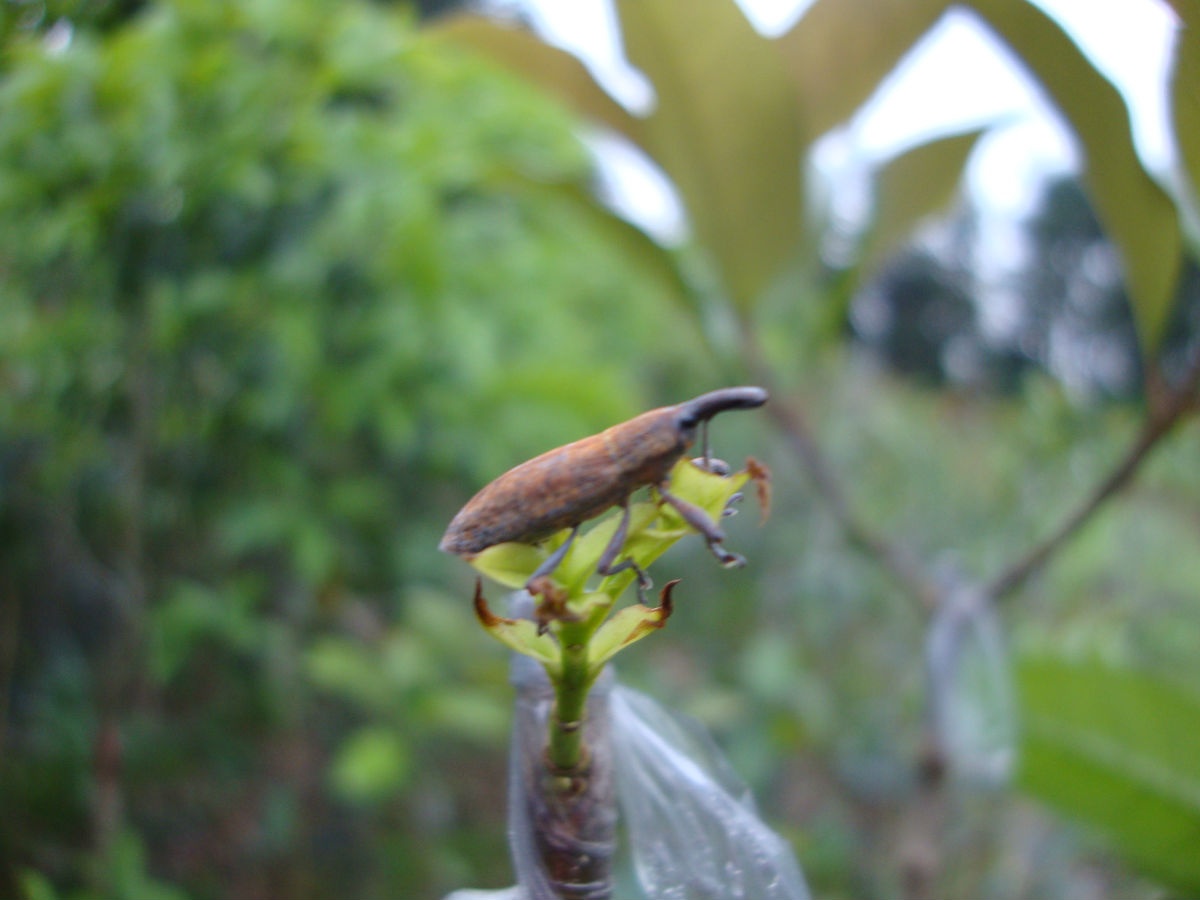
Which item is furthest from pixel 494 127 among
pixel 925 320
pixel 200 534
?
pixel 925 320

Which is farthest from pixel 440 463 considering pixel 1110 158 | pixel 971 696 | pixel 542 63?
pixel 1110 158

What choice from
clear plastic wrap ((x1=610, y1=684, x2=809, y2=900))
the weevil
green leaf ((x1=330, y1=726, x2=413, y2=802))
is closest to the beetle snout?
the weevil

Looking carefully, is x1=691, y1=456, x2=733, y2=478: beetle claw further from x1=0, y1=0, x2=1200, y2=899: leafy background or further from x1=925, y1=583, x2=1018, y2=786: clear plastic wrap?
x1=925, y1=583, x2=1018, y2=786: clear plastic wrap

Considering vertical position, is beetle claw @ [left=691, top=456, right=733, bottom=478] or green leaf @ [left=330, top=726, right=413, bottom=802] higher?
beetle claw @ [left=691, top=456, right=733, bottom=478]

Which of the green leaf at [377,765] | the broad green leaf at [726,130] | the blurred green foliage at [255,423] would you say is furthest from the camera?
the green leaf at [377,765]

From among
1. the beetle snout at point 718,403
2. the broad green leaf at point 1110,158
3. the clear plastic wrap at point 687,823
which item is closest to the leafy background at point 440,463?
the broad green leaf at point 1110,158

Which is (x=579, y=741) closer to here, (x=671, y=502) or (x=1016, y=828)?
(x=671, y=502)

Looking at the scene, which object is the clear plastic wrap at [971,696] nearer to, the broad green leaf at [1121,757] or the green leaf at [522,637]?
the broad green leaf at [1121,757]

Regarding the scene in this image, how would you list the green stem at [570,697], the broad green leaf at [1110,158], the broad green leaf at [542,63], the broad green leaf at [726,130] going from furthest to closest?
the broad green leaf at [542,63], the broad green leaf at [726,130], the broad green leaf at [1110,158], the green stem at [570,697]
